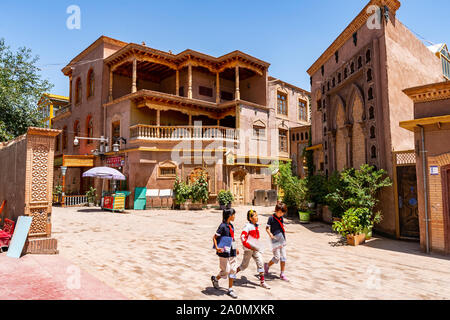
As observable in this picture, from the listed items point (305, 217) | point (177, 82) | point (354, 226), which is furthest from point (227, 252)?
point (177, 82)

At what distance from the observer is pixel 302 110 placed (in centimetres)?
2916

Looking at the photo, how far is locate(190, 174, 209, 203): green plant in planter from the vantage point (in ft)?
61.1

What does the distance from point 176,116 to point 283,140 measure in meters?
9.60

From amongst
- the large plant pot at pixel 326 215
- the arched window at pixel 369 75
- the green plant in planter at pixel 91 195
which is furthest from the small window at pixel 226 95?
the arched window at pixel 369 75

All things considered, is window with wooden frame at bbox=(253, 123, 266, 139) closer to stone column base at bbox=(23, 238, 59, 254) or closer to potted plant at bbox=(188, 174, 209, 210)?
potted plant at bbox=(188, 174, 209, 210)

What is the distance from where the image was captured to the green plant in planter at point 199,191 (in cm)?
1861

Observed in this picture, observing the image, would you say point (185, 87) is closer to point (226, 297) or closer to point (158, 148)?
point (158, 148)

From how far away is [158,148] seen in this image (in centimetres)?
1939

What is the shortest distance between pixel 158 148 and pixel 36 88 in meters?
7.39

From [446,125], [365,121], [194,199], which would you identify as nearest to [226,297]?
[446,125]

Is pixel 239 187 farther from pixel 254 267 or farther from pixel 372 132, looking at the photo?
A: pixel 254 267

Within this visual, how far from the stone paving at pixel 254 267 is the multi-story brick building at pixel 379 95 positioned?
205 centimetres

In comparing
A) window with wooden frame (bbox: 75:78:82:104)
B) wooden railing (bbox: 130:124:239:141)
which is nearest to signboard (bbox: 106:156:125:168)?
wooden railing (bbox: 130:124:239:141)

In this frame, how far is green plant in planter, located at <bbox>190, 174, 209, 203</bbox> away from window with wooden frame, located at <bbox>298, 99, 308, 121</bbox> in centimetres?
1385
